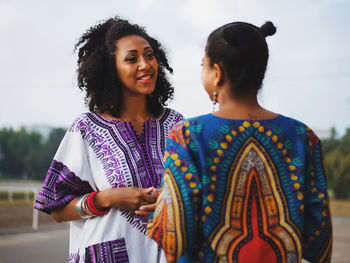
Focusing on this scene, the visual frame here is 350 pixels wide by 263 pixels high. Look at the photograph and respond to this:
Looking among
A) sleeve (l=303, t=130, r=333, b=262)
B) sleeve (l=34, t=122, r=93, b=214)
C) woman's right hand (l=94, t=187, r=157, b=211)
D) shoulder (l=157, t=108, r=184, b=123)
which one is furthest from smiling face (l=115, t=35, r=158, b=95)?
sleeve (l=303, t=130, r=333, b=262)

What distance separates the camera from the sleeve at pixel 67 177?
2.03 meters

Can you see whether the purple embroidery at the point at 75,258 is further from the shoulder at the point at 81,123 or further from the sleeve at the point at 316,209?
the sleeve at the point at 316,209

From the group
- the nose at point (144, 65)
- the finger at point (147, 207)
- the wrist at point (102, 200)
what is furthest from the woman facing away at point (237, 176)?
the nose at point (144, 65)

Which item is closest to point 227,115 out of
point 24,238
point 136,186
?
point 136,186

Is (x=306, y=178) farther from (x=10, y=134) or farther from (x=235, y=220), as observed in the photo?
(x=10, y=134)

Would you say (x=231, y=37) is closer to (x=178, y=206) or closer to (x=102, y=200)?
(x=178, y=206)

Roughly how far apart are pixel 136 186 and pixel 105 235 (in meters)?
0.27

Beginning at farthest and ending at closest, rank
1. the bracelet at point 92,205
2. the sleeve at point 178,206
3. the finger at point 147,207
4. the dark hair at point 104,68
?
the dark hair at point 104,68
the bracelet at point 92,205
the finger at point 147,207
the sleeve at point 178,206

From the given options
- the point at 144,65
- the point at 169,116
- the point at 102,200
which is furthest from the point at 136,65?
the point at 102,200

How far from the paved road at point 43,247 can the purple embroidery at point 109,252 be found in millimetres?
4773

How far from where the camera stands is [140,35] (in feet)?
7.68

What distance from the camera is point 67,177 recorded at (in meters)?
2.04

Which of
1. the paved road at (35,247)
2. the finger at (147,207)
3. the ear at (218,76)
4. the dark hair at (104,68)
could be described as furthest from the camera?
the paved road at (35,247)

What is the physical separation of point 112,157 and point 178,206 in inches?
31.4
